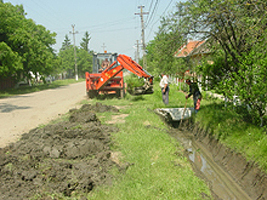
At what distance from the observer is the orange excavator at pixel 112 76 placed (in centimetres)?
1266

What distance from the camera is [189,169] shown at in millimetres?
4980

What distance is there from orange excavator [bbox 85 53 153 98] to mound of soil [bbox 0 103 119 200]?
6.07m

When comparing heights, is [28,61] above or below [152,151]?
above

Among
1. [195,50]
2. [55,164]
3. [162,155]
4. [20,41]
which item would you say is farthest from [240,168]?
[20,41]

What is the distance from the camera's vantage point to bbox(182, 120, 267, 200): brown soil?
5002 millimetres

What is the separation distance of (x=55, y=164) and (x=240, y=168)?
4.11m

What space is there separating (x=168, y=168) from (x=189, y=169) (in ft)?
1.37

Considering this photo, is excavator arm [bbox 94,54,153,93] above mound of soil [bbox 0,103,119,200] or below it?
above

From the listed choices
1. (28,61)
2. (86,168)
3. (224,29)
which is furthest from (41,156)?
(28,61)

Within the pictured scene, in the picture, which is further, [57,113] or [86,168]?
[57,113]

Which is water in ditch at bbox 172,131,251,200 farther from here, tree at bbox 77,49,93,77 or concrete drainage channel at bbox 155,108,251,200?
tree at bbox 77,49,93,77

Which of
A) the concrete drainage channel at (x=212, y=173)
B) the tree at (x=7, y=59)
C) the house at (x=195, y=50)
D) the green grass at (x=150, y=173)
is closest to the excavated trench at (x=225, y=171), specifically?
the concrete drainage channel at (x=212, y=173)

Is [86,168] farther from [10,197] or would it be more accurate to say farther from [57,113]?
[57,113]

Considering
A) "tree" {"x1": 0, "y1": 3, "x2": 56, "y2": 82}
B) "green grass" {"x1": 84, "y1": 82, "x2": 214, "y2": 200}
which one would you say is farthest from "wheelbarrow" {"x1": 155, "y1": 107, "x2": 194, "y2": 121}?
"tree" {"x1": 0, "y1": 3, "x2": 56, "y2": 82}
